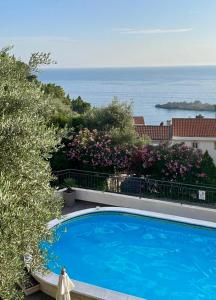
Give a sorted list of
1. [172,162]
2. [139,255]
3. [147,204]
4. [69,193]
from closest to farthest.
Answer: [139,255] → [147,204] → [69,193] → [172,162]

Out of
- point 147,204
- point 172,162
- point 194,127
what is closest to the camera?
point 147,204

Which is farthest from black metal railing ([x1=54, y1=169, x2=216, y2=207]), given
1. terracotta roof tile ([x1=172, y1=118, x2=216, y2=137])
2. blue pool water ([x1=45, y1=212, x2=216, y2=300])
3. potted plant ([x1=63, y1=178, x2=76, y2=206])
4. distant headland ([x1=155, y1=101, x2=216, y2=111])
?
distant headland ([x1=155, y1=101, x2=216, y2=111])

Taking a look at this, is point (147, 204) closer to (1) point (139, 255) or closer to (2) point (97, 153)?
(1) point (139, 255)

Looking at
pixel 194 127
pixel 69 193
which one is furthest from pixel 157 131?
pixel 69 193

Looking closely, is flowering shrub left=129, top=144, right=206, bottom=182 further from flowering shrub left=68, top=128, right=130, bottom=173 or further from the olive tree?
the olive tree

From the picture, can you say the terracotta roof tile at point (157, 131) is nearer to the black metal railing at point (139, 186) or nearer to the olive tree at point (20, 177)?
the black metal railing at point (139, 186)

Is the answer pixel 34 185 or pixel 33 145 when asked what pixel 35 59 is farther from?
pixel 34 185

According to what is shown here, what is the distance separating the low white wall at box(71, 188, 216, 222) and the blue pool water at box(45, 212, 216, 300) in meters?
0.56

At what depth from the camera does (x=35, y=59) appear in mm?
7113

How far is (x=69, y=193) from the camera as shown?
1553 cm

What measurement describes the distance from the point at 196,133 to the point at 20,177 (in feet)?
125

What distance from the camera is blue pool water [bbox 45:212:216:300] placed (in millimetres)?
10953

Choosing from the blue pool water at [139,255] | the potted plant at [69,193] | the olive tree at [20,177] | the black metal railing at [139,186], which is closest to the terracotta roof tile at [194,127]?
the black metal railing at [139,186]

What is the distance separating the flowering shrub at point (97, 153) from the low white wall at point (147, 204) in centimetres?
165
